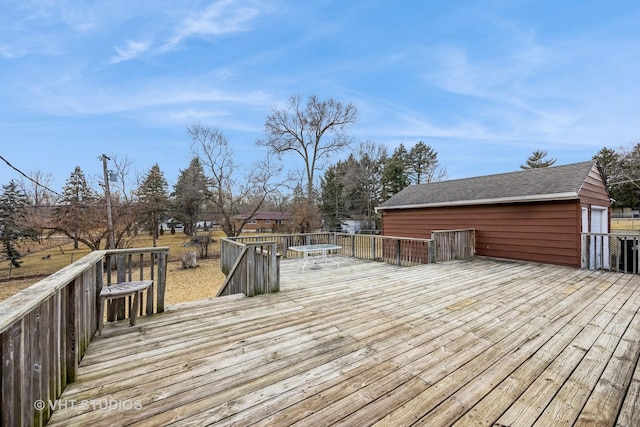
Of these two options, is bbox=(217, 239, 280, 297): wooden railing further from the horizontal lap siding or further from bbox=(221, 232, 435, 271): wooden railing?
the horizontal lap siding

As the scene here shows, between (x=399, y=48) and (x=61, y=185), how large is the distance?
2683 cm

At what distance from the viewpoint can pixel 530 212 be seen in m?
7.55

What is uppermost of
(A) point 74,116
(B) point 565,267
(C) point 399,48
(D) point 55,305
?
(C) point 399,48

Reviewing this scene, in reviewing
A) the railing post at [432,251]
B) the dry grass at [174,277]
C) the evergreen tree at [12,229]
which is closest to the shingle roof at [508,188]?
the railing post at [432,251]

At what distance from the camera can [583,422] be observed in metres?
1.55

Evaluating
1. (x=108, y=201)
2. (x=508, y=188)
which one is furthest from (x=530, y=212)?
(x=108, y=201)

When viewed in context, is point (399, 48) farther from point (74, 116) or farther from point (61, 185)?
point (61, 185)

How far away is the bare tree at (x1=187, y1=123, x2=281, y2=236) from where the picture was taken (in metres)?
17.5

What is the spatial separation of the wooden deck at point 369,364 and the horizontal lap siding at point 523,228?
11.1 feet

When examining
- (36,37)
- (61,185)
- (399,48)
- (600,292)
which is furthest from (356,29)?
(61,185)

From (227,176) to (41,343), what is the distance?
59.0ft

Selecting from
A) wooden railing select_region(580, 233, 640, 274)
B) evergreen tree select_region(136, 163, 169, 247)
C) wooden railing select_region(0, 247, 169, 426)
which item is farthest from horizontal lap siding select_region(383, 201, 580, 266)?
evergreen tree select_region(136, 163, 169, 247)

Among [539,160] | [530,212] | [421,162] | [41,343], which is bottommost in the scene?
[41,343]

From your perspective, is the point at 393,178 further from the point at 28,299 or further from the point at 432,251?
the point at 28,299
